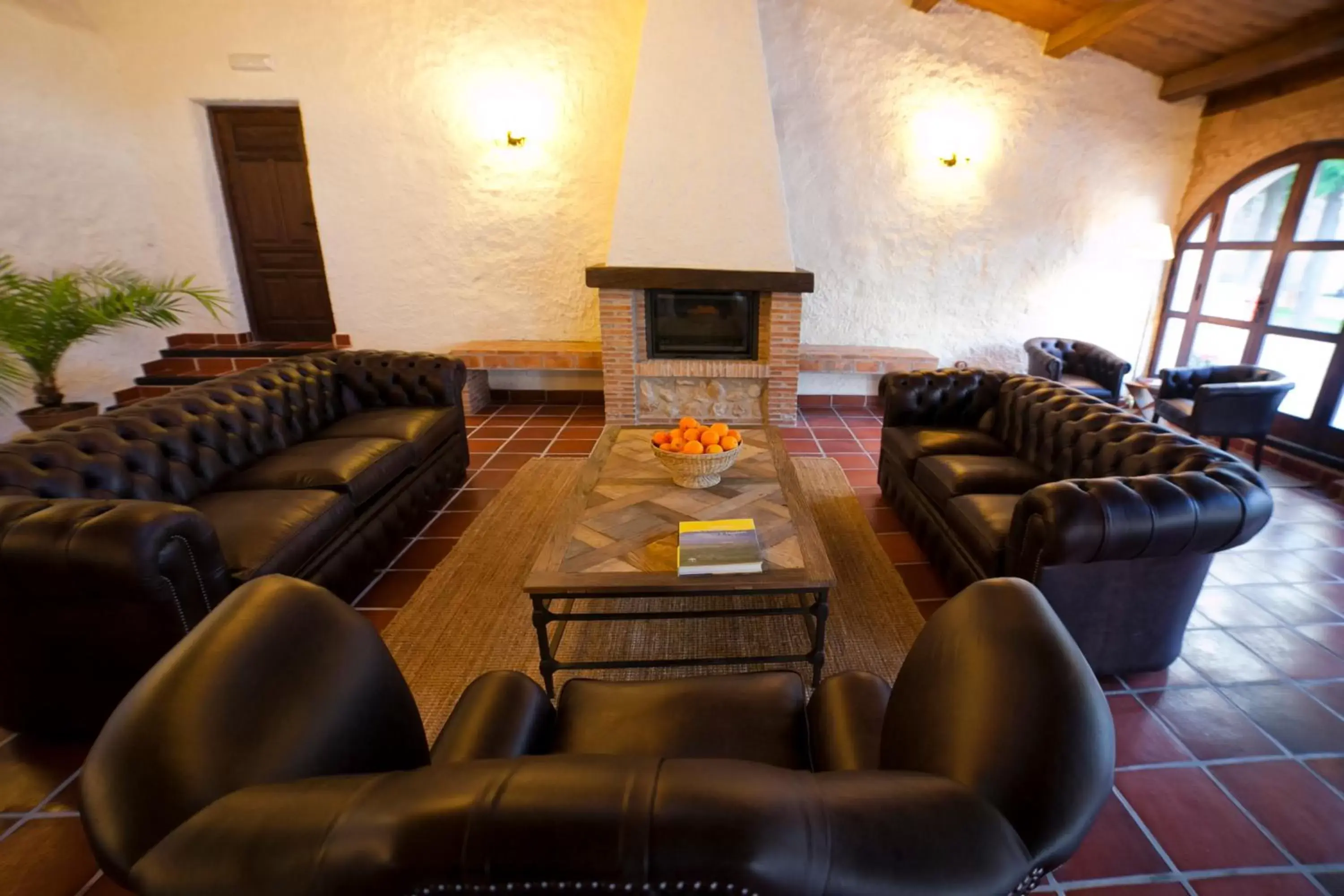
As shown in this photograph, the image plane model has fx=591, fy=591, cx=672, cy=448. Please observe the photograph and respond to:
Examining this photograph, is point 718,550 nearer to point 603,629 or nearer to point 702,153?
point 603,629

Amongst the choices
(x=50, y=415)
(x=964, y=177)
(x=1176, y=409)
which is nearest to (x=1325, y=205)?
(x=1176, y=409)

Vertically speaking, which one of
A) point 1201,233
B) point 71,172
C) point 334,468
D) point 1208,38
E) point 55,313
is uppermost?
point 1208,38

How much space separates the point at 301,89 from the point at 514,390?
2.88m

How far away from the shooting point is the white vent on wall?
4652mm

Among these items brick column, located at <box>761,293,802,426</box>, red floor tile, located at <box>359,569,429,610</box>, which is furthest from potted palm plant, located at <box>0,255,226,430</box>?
brick column, located at <box>761,293,802,426</box>

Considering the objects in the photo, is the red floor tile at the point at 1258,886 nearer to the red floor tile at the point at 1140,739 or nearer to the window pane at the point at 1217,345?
the red floor tile at the point at 1140,739

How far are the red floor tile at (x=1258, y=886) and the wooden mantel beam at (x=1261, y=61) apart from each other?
14.5ft

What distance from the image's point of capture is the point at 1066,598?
1871 millimetres

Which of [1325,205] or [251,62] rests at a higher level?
[251,62]

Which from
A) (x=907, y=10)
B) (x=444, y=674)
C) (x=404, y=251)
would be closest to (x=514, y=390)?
(x=404, y=251)

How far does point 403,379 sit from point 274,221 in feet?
9.73

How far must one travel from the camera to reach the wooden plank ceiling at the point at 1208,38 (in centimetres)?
345

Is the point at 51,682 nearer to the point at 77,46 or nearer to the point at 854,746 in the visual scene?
the point at 854,746

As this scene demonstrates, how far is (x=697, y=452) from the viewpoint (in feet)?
7.42
